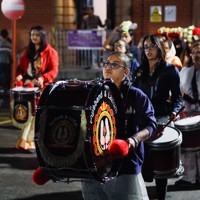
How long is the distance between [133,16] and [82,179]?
16272 millimetres

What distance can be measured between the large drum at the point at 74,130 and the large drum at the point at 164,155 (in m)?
1.69

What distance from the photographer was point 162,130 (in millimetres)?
5430

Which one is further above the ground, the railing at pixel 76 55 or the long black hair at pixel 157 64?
the long black hair at pixel 157 64

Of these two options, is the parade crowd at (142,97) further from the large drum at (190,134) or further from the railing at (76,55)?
the railing at (76,55)

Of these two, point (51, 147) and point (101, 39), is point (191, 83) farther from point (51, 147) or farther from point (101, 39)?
point (101, 39)

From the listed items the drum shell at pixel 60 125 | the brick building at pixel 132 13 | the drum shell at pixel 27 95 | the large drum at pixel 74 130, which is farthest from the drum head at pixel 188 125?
the brick building at pixel 132 13

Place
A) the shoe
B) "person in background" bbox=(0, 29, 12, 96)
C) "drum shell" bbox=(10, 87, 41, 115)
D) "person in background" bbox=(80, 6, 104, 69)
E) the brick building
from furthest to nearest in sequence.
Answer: the brick building < "person in background" bbox=(80, 6, 104, 69) < "person in background" bbox=(0, 29, 12, 96) < "drum shell" bbox=(10, 87, 41, 115) < the shoe

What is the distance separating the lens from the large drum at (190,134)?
240 inches

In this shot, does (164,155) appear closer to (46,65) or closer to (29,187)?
(29,187)

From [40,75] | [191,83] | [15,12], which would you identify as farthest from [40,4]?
[191,83]

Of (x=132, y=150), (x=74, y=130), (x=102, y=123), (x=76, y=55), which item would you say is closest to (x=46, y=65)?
(x=132, y=150)

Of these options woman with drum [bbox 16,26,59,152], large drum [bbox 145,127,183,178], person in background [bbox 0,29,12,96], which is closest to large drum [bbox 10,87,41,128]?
woman with drum [bbox 16,26,59,152]

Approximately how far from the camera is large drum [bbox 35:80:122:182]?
3570 mm

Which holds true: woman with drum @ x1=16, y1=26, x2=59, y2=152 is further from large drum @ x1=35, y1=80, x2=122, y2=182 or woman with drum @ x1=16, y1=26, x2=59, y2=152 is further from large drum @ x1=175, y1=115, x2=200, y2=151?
large drum @ x1=35, y1=80, x2=122, y2=182
